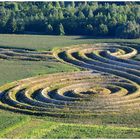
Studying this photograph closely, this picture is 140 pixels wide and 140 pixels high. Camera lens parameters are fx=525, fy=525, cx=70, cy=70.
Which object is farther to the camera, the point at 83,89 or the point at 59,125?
the point at 83,89

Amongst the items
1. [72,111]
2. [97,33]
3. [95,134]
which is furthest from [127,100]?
[97,33]

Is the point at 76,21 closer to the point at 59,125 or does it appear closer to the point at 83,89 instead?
the point at 83,89

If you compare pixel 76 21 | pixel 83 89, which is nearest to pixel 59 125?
pixel 83 89

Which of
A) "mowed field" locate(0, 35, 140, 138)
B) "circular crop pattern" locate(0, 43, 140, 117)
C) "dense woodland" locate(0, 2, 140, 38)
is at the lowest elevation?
"mowed field" locate(0, 35, 140, 138)

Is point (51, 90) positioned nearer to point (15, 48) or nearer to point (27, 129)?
point (27, 129)

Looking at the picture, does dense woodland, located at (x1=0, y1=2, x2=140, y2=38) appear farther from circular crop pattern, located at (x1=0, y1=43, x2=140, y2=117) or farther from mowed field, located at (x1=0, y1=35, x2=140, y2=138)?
mowed field, located at (x1=0, y1=35, x2=140, y2=138)

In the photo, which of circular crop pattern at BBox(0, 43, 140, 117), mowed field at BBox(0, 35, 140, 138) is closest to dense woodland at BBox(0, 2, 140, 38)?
circular crop pattern at BBox(0, 43, 140, 117)
